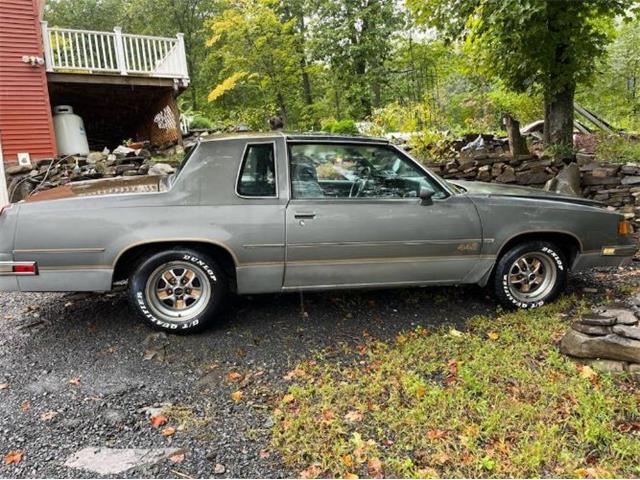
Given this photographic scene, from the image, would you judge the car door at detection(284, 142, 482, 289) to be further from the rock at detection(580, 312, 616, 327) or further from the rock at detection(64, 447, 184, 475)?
the rock at detection(64, 447, 184, 475)

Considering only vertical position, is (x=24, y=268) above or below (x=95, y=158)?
below

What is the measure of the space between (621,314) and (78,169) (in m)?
9.98

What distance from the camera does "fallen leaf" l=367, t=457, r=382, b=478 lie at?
2457 mm

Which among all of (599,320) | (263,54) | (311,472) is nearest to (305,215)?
(311,472)

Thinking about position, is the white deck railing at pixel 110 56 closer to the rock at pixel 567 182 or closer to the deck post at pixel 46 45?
the deck post at pixel 46 45

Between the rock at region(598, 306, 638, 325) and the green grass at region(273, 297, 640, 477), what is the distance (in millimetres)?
486

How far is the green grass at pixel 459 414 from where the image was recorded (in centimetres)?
252

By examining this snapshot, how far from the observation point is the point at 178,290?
3.99 metres

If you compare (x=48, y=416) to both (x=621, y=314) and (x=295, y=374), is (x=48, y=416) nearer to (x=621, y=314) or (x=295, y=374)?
(x=295, y=374)

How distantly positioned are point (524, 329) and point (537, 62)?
537 cm

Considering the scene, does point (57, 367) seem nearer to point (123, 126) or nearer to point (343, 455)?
point (343, 455)

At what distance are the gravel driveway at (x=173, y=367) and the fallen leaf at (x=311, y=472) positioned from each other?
0.30 ft

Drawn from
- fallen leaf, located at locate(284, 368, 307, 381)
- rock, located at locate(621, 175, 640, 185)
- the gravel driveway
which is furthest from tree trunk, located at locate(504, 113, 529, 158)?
fallen leaf, located at locate(284, 368, 307, 381)

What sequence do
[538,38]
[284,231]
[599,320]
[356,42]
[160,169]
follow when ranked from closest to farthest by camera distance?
[599,320] < [284,231] < [538,38] < [160,169] < [356,42]
